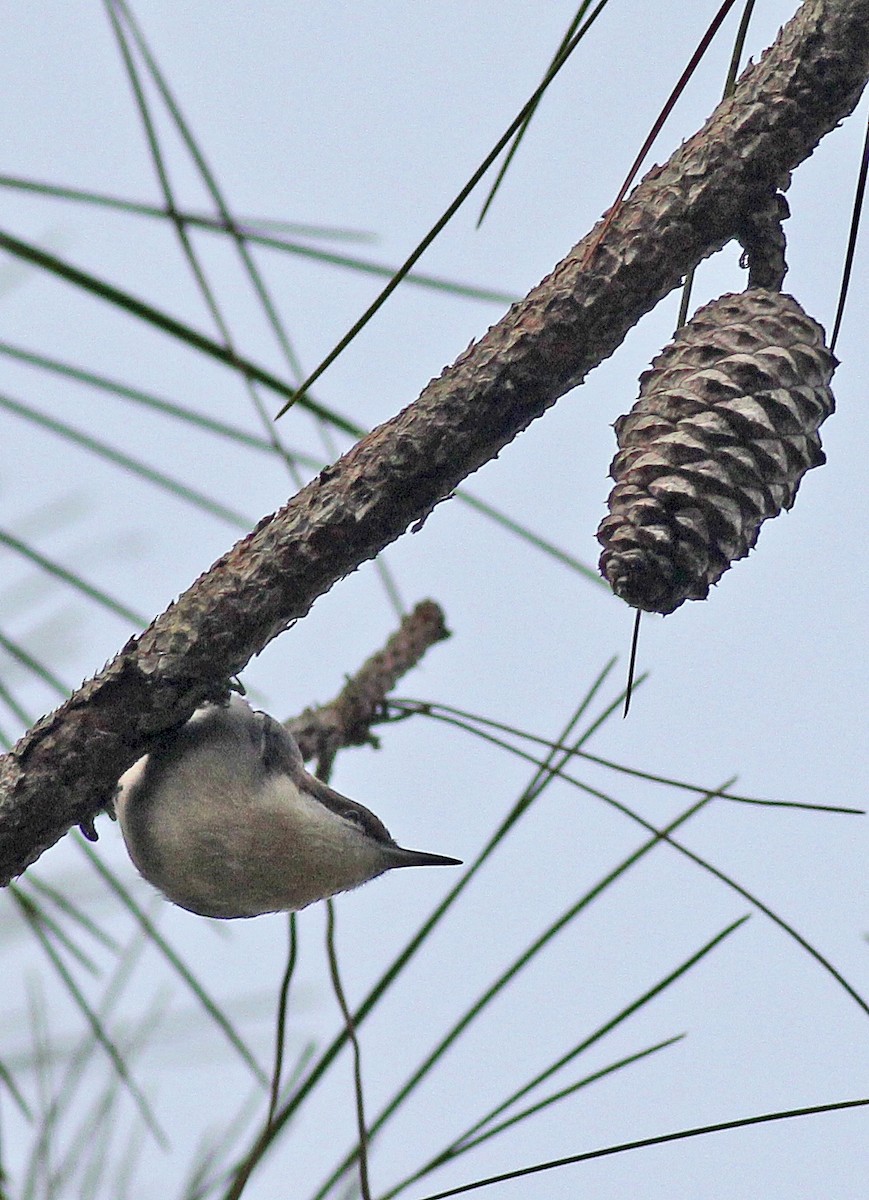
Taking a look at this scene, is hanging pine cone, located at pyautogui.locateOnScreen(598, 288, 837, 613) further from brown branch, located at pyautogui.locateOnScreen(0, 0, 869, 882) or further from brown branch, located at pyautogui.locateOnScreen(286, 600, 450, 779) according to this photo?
brown branch, located at pyautogui.locateOnScreen(286, 600, 450, 779)

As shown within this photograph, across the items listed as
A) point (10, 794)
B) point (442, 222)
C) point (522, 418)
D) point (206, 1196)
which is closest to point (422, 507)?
point (522, 418)

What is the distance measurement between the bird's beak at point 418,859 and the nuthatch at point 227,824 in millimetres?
101

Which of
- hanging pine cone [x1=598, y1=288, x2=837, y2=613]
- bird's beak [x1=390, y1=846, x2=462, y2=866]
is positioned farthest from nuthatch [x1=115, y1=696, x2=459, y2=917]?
Answer: hanging pine cone [x1=598, y1=288, x2=837, y2=613]

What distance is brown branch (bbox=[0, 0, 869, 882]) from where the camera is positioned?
0.72m

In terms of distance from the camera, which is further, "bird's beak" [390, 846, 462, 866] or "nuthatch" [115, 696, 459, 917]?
"bird's beak" [390, 846, 462, 866]

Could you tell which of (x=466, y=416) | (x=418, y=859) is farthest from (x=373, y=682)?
(x=466, y=416)

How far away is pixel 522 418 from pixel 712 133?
0.63 feet

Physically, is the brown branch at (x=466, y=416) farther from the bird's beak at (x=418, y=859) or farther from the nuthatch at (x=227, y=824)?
the bird's beak at (x=418, y=859)

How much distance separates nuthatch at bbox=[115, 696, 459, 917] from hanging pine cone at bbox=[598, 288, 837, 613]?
449mm

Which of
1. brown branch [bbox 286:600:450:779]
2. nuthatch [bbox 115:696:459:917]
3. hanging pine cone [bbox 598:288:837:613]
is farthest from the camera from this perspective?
brown branch [bbox 286:600:450:779]

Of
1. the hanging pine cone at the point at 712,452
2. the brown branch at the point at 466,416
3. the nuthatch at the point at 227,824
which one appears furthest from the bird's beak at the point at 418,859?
the hanging pine cone at the point at 712,452

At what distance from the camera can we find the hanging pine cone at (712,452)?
675 millimetres

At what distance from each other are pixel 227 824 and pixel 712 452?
1.70 feet

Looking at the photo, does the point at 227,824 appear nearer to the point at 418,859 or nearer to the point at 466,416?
the point at 418,859
